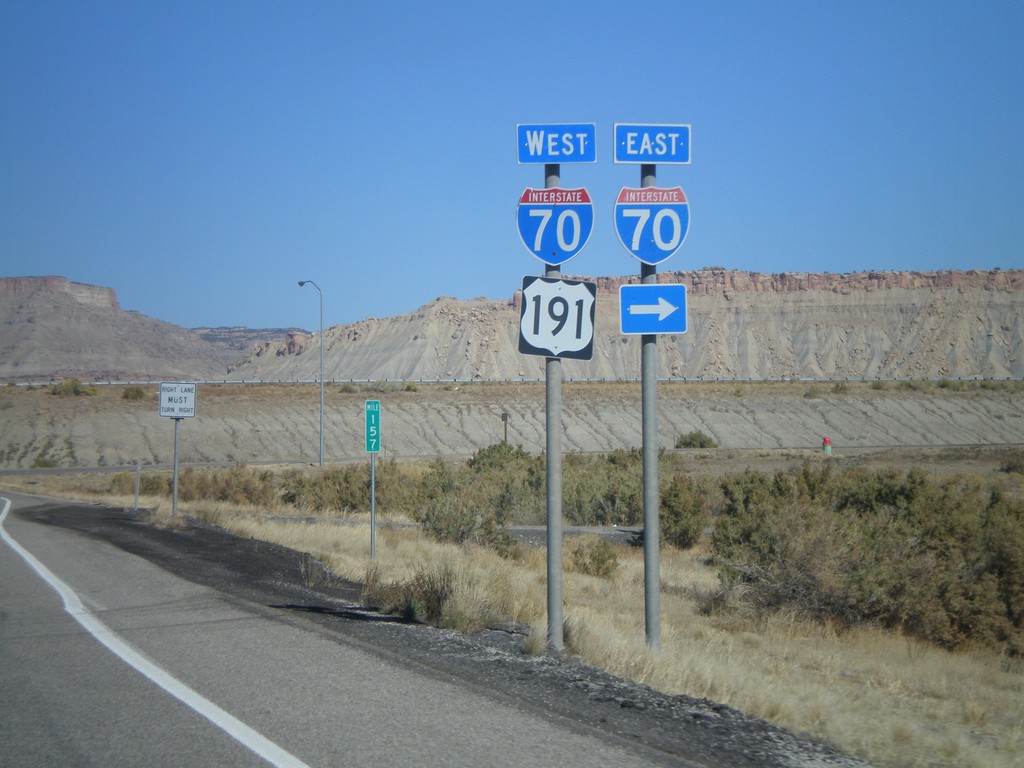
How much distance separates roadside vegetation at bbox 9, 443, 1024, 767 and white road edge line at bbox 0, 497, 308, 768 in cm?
275

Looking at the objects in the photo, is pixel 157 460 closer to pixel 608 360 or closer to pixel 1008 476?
pixel 1008 476

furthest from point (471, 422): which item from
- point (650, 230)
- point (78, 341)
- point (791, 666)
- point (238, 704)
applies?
point (78, 341)

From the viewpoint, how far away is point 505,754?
538 cm

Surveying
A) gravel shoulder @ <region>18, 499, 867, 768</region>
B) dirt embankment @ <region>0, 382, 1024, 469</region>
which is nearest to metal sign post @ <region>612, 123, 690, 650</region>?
gravel shoulder @ <region>18, 499, 867, 768</region>

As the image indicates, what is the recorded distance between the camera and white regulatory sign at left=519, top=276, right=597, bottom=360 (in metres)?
8.42

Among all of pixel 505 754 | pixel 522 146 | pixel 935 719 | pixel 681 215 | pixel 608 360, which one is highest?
pixel 608 360

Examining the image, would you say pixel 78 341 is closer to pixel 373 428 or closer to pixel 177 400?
pixel 177 400

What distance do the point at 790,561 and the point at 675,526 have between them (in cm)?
1062

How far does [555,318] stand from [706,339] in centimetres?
14394

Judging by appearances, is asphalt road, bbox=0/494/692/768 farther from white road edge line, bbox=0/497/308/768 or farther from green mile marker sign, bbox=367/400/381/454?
green mile marker sign, bbox=367/400/381/454

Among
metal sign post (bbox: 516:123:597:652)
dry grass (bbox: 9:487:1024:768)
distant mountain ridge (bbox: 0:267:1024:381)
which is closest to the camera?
dry grass (bbox: 9:487:1024:768)

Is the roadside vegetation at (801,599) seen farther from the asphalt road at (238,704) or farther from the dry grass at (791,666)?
the asphalt road at (238,704)

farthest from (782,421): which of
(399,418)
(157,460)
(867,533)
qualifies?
(867,533)

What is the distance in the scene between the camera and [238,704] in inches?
256
